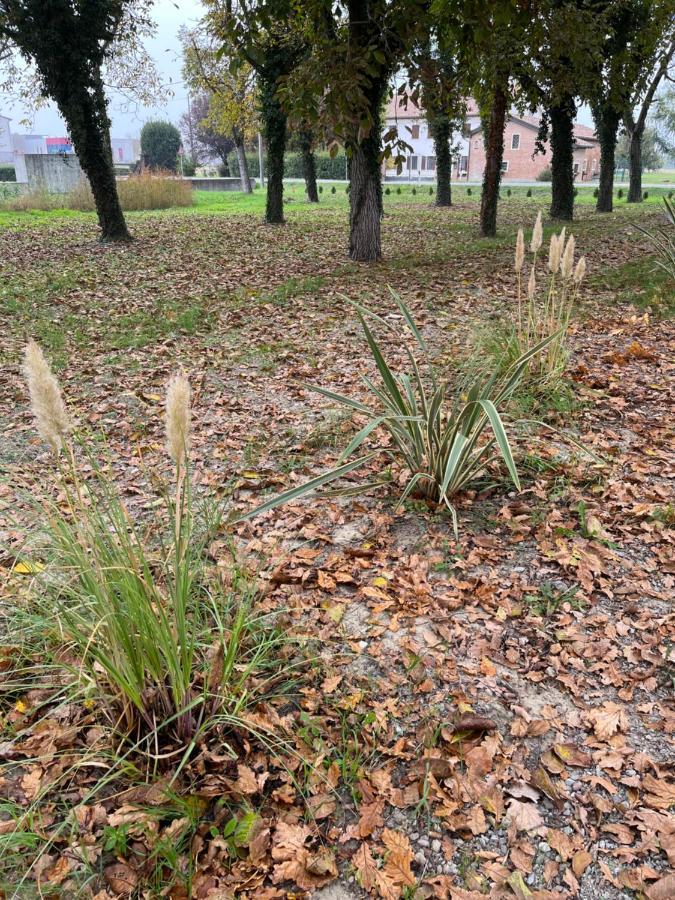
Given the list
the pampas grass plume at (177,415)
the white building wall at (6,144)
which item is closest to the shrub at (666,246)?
the pampas grass plume at (177,415)

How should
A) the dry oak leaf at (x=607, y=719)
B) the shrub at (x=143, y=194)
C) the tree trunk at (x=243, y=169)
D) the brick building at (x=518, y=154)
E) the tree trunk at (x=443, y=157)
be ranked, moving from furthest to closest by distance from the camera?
the brick building at (x=518, y=154), the tree trunk at (x=243, y=169), the shrub at (x=143, y=194), the tree trunk at (x=443, y=157), the dry oak leaf at (x=607, y=719)

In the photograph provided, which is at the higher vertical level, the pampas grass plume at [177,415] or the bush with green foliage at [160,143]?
the bush with green foliage at [160,143]

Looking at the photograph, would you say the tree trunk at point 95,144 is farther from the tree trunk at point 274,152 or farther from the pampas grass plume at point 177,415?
the pampas grass plume at point 177,415

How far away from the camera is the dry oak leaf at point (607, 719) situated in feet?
6.61

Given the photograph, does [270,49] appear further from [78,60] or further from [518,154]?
[518,154]

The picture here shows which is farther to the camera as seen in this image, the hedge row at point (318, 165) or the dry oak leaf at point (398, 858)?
the hedge row at point (318, 165)

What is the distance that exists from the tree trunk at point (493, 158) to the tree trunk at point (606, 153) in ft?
25.7

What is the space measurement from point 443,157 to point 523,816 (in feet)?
77.3

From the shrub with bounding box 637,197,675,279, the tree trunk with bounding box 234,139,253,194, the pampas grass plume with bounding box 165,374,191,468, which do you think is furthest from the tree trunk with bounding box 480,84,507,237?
the tree trunk with bounding box 234,139,253,194

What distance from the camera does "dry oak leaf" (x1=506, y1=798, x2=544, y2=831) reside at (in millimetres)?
1750

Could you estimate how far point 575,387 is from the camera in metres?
4.52

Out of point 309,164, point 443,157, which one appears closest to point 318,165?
point 309,164

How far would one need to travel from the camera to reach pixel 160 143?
4953 centimetres

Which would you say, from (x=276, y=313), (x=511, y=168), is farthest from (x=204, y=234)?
(x=511, y=168)
